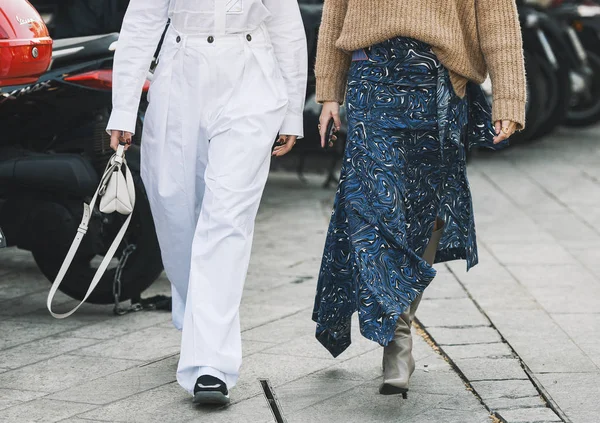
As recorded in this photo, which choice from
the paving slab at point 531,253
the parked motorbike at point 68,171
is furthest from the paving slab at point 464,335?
the paving slab at point 531,253

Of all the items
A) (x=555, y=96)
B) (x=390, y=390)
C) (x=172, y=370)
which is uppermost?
(x=390, y=390)

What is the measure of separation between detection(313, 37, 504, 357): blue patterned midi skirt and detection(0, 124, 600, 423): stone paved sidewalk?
0.38 m

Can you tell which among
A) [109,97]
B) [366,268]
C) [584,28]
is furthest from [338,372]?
[584,28]

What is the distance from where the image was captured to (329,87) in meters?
4.09

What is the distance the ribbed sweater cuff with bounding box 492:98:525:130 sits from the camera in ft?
12.7

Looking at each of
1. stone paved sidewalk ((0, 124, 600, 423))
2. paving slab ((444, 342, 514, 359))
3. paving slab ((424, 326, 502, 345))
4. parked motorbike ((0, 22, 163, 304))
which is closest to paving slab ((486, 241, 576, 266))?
stone paved sidewalk ((0, 124, 600, 423))

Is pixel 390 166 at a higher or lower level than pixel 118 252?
higher

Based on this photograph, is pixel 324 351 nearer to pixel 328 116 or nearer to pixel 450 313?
pixel 450 313

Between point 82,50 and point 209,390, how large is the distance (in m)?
1.84

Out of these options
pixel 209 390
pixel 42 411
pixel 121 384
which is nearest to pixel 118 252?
pixel 121 384

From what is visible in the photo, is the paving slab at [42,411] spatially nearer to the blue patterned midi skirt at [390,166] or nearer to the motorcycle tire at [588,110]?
the blue patterned midi skirt at [390,166]

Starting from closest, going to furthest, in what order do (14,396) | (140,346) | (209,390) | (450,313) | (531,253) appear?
(209,390) → (14,396) → (140,346) → (450,313) → (531,253)

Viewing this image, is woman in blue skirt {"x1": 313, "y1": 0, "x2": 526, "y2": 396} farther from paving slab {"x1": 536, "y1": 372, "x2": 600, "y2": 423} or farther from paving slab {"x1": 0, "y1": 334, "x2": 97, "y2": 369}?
paving slab {"x1": 0, "y1": 334, "x2": 97, "y2": 369}

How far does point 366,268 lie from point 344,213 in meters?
0.26
